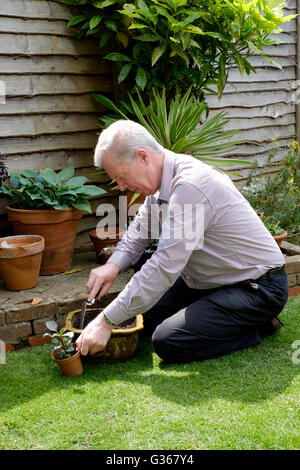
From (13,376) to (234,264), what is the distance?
4.41 feet

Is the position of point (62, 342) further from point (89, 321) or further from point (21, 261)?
point (21, 261)

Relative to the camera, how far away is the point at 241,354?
298 cm

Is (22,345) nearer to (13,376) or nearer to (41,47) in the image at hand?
(13,376)

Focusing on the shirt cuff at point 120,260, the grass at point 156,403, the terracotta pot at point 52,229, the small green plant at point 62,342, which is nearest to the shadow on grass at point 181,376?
the grass at point 156,403

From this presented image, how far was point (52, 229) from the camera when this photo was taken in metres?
3.78

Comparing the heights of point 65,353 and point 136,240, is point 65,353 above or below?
below

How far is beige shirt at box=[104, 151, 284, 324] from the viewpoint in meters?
2.63

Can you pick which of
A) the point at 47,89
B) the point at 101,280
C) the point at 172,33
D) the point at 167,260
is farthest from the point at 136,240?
the point at 172,33

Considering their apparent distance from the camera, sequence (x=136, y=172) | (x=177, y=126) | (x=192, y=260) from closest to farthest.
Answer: (x=136, y=172) → (x=192, y=260) → (x=177, y=126)

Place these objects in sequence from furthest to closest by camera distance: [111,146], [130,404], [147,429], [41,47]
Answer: [41,47] → [111,146] → [130,404] → [147,429]

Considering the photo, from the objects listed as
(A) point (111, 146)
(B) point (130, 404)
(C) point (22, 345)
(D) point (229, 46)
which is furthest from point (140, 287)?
(D) point (229, 46)

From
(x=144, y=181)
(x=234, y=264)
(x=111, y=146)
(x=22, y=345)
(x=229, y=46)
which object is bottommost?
(x=22, y=345)

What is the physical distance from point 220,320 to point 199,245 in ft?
1.45

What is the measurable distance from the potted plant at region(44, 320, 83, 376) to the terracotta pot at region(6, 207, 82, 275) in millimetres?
1121
